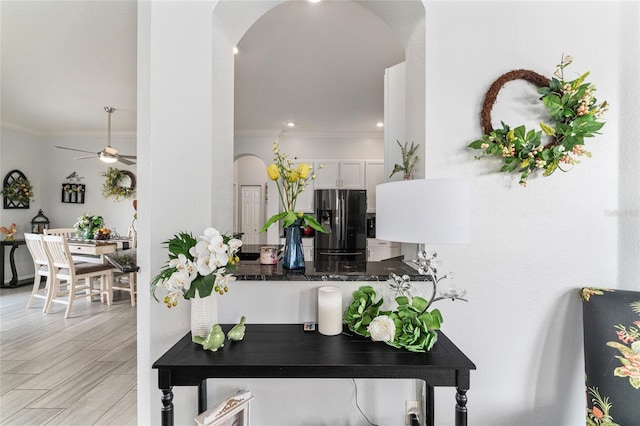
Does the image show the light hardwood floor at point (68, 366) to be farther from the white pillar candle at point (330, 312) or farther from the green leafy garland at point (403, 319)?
the green leafy garland at point (403, 319)

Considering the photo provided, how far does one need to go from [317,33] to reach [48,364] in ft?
11.8

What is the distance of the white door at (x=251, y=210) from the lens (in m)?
6.88

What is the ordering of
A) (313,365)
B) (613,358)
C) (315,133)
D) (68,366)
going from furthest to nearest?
(315,133) → (68,366) → (613,358) → (313,365)

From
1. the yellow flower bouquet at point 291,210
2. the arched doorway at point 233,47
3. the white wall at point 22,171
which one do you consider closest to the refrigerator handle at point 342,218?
the arched doorway at point 233,47

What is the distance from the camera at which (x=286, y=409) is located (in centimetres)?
147

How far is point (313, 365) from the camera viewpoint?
1.07m

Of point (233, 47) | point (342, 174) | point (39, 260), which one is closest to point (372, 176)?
point (342, 174)

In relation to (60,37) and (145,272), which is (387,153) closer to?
(145,272)

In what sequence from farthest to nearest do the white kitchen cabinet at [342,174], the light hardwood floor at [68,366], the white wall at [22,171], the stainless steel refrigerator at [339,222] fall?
the white kitchen cabinet at [342,174], the white wall at [22,171], the stainless steel refrigerator at [339,222], the light hardwood floor at [68,366]

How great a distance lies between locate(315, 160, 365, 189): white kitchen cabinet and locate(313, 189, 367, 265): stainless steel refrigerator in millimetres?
1335

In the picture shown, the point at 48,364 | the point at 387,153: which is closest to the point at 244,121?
the point at 387,153

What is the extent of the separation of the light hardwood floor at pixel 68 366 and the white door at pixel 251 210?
3.37 metres

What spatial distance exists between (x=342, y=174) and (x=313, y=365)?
13.9ft

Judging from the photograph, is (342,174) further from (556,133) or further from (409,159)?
(556,133)
